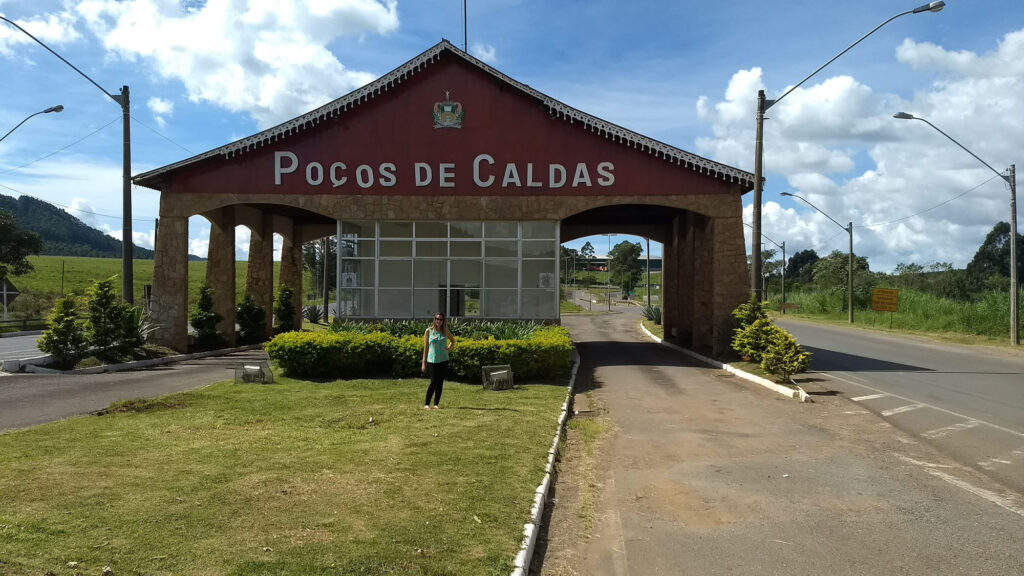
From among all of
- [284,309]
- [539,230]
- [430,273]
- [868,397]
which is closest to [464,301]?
[430,273]

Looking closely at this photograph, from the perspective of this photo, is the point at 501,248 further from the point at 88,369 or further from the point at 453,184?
the point at 88,369

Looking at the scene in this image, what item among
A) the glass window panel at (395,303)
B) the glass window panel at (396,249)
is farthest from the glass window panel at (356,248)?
the glass window panel at (395,303)

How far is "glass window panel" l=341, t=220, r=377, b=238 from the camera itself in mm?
21250

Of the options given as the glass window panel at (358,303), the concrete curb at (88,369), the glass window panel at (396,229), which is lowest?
the concrete curb at (88,369)

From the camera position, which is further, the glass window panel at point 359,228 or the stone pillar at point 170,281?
the glass window panel at point 359,228

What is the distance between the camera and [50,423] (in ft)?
31.1

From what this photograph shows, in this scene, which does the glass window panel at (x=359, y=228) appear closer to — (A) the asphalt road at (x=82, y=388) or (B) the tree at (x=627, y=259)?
(A) the asphalt road at (x=82, y=388)

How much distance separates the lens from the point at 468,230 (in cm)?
2128

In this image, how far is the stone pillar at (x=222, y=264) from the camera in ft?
83.1

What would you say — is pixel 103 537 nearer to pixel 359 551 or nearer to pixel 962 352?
pixel 359 551

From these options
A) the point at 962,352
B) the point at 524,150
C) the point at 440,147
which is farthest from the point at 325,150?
the point at 962,352

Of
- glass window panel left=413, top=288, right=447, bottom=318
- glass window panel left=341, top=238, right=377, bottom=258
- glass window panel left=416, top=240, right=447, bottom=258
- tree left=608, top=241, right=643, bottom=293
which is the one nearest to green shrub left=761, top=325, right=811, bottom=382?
glass window panel left=413, top=288, right=447, bottom=318

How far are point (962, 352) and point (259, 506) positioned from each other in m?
24.4

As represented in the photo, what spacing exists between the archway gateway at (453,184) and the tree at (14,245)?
28602 millimetres
